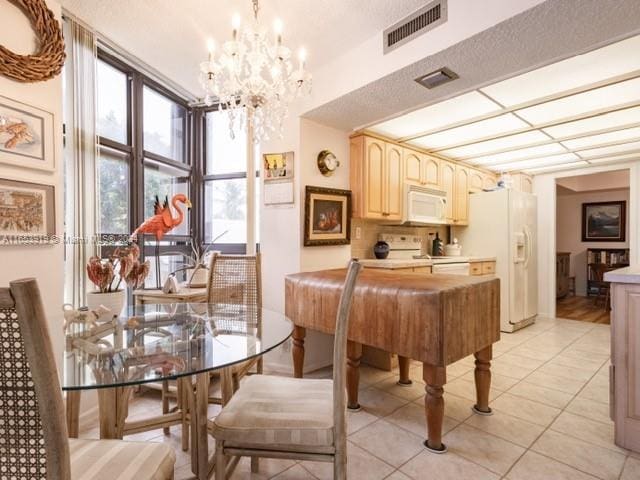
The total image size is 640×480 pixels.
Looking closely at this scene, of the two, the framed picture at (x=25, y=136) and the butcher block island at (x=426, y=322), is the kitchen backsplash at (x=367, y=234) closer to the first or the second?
the butcher block island at (x=426, y=322)

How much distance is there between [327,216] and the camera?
3119 mm

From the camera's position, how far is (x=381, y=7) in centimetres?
198

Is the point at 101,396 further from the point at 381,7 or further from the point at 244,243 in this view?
the point at 381,7

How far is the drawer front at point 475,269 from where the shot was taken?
413cm

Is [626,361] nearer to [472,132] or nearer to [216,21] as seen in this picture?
[472,132]

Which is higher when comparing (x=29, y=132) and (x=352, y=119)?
(x=352, y=119)

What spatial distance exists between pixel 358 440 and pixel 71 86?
298 cm

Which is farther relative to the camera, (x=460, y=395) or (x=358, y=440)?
(x=460, y=395)

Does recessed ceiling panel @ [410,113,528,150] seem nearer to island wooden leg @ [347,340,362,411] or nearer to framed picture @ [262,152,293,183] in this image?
framed picture @ [262,152,293,183]

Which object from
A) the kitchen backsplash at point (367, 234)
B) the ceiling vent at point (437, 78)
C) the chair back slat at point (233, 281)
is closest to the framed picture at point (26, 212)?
the chair back slat at point (233, 281)


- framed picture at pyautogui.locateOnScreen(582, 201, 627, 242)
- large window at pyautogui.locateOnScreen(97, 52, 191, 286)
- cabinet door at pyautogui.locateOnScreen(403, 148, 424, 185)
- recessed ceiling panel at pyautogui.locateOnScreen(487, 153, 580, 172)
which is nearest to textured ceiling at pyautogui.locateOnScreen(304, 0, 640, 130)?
cabinet door at pyautogui.locateOnScreen(403, 148, 424, 185)

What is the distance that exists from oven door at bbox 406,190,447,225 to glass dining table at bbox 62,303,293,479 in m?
2.35

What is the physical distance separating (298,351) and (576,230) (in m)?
7.42

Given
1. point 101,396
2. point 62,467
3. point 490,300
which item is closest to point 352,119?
point 490,300
